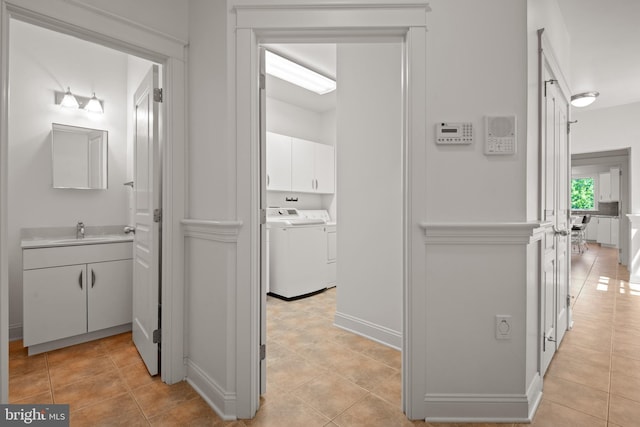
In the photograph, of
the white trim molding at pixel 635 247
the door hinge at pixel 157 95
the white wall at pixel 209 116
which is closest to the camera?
the white wall at pixel 209 116

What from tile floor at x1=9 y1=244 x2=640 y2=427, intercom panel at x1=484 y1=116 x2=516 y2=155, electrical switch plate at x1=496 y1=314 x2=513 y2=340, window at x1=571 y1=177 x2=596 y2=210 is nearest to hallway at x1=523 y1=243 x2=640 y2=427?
tile floor at x1=9 y1=244 x2=640 y2=427

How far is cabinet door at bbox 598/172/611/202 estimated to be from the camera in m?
9.31

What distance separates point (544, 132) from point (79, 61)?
13.3 feet

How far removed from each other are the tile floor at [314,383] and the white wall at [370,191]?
33cm

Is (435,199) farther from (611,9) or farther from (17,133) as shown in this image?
(17,133)

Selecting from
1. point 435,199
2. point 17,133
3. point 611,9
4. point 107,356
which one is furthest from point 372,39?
point 17,133

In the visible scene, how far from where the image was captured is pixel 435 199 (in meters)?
1.57

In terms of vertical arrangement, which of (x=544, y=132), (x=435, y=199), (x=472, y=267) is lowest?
(x=472, y=267)

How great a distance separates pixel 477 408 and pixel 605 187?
11484 mm

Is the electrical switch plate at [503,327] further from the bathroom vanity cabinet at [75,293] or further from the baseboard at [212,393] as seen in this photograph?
the bathroom vanity cabinet at [75,293]

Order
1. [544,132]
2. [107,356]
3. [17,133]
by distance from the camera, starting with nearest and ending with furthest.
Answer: [544,132], [107,356], [17,133]

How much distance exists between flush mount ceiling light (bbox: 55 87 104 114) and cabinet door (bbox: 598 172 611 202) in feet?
41.7

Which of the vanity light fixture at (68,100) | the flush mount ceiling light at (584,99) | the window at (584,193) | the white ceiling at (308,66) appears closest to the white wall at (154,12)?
the white ceiling at (308,66)

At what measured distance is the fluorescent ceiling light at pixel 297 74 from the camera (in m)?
3.36
